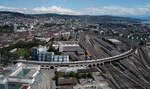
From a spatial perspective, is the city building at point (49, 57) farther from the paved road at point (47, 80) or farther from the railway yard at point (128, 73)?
the railway yard at point (128, 73)

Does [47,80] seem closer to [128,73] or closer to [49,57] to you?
[49,57]

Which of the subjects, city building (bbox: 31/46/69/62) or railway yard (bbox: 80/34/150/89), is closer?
railway yard (bbox: 80/34/150/89)

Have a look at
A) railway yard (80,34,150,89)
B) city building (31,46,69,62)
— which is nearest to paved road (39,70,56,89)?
city building (31,46,69,62)

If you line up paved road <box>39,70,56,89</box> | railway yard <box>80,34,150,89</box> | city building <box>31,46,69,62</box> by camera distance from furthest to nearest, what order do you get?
1. city building <box>31,46,69,62</box>
2. railway yard <box>80,34,150,89</box>
3. paved road <box>39,70,56,89</box>

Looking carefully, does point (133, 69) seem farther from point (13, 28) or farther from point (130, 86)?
point (13, 28)

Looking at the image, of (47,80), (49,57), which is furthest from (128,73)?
(49,57)

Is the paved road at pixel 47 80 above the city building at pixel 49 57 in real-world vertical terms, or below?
below

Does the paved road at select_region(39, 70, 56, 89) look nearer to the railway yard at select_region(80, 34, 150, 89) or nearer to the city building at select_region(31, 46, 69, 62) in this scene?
the city building at select_region(31, 46, 69, 62)

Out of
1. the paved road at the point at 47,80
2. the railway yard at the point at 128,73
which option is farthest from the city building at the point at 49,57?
the railway yard at the point at 128,73

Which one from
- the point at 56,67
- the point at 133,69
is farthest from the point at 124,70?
the point at 56,67

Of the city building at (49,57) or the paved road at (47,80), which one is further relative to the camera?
the city building at (49,57)

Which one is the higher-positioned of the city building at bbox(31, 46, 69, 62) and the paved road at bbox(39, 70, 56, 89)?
the city building at bbox(31, 46, 69, 62)
